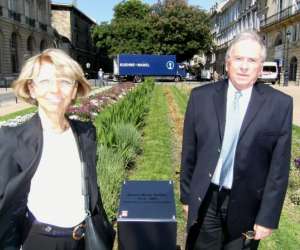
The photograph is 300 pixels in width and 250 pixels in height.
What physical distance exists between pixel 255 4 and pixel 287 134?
54016 millimetres

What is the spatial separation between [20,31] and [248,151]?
140ft

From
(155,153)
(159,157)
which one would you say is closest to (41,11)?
(155,153)

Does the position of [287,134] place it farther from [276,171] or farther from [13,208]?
[13,208]

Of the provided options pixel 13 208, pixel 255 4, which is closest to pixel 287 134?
pixel 13 208

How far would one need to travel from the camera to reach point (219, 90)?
2.61 m

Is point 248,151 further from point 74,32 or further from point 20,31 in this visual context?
point 74,32

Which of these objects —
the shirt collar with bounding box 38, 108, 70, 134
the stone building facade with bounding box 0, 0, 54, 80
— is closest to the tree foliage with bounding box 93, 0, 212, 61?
the stone building facade with bounding box 0, 0, 54, 80

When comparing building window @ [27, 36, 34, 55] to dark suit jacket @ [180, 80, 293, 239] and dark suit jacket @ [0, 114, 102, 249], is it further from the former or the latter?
dark suit jacket @ [0, 114, 102, 249]

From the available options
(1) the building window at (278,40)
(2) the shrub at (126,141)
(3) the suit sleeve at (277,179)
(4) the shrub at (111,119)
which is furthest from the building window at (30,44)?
(3) the suit sleeve at (277,179)

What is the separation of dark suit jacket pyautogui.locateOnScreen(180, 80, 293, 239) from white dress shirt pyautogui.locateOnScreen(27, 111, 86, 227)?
88cm

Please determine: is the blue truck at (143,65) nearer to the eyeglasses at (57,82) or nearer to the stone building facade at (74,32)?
the stone building facade at (74,32)

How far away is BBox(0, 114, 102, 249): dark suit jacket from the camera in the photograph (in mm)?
1901

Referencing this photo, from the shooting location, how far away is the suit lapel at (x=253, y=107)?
8.07ft

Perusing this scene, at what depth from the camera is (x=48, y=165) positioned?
2.08 m
